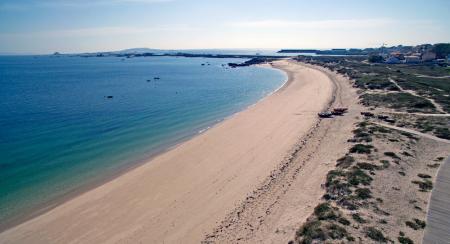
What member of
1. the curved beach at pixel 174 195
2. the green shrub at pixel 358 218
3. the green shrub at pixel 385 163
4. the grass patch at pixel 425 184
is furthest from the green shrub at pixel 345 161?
the green shrub at pixel 358 218

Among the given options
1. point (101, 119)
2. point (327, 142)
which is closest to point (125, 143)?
point (101, 119)

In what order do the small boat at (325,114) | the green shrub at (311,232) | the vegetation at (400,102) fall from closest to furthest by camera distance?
the green shrub at (311,232) < the vegetation at (400,102) < the small boat at (325,114)

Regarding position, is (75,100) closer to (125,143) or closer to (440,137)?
(125,143)

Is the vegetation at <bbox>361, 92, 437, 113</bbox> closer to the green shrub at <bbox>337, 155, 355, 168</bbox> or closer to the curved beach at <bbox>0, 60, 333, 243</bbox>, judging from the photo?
the curved beach at <bbox>0, 60, 333, 243</bbox>

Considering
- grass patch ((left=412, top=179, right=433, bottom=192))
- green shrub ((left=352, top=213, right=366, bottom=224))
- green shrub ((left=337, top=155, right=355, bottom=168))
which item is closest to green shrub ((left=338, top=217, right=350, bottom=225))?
green shrub ((left=352, top=213, right=366, bottom=224))

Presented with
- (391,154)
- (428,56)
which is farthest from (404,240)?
(428,56)

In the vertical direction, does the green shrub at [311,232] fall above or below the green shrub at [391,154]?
below

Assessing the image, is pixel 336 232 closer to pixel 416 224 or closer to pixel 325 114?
pixel 416 224

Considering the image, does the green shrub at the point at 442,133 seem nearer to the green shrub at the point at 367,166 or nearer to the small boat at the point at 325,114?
the green shrub at the point at 367,166

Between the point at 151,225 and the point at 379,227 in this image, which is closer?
the point at 379,227
